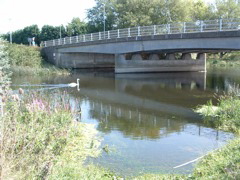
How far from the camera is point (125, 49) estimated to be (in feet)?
95.8

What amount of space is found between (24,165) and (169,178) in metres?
2.58

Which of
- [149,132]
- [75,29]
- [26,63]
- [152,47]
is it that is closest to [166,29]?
[152,47]

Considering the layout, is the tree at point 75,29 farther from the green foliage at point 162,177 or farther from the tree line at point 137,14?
the green foliage at point 162,177

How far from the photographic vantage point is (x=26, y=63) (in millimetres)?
34000

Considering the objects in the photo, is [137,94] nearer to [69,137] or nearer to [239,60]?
[69,137]

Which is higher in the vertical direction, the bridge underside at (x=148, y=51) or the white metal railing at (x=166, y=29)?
the white metal railing at (x=166, y=29)

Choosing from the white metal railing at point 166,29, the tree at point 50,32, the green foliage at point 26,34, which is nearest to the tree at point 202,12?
the white metal railing at point 166,29

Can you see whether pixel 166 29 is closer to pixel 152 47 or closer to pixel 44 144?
pixel 152 47

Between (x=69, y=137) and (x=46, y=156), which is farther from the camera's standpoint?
(x=69, y=137)

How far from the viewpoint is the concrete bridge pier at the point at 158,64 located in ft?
104

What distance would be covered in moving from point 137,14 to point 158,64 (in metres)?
14.4

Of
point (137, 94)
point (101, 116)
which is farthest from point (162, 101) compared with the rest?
point (101, 116)

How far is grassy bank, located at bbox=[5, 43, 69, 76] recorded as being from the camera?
1198 inches

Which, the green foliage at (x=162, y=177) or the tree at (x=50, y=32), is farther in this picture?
the tree at (x=50, y=32)
